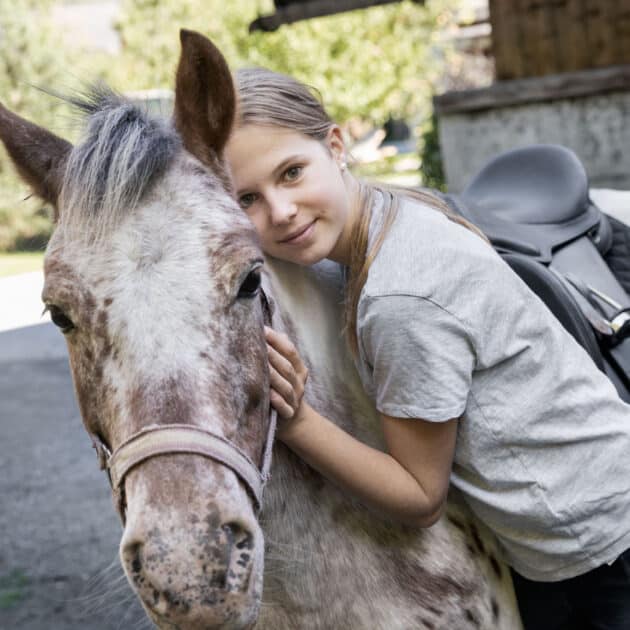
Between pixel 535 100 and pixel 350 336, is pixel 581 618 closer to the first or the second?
pixel 350 336

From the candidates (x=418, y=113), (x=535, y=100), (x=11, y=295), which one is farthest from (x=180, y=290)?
(x=418, y=113)

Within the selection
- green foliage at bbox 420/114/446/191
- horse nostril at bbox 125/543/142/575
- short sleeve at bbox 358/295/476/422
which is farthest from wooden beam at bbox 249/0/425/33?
horse nostril at bbox 125/543/142/575

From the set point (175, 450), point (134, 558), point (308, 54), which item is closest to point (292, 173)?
point (175, 450)

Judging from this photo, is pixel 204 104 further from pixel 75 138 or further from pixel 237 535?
pixel 237 535

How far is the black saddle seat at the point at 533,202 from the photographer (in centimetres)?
215

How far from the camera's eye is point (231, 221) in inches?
56.2

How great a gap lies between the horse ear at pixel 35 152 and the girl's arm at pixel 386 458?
53 centimetres

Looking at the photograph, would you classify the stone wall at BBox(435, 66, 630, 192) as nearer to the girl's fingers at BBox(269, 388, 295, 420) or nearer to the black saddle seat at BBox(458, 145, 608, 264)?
the black saddle seat at BBox(458, 145, 608, 264)

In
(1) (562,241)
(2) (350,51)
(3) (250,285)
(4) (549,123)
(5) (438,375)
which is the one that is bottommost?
(2) (350,51)

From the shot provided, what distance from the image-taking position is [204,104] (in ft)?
5.05

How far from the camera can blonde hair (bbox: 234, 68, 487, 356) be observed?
5.37 feet

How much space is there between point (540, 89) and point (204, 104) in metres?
4.56

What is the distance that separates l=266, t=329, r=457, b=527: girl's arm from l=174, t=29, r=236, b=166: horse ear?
1.24 feet

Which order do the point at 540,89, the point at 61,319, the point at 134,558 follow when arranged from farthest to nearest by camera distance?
the point at 540,89 < the point at 61,319 < the point at 134,558
